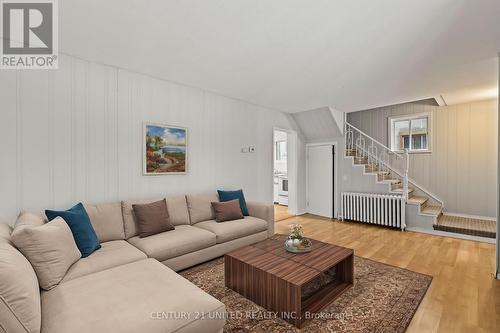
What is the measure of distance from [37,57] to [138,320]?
10.0ft

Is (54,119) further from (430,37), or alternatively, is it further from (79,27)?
(430,37)

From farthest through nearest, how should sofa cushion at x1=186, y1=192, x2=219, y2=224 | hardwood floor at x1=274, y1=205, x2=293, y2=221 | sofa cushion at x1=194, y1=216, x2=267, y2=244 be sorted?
1. hardwood floor at x1=274, y1=205, x2=293, y2=221
2. sofa cushion at x1=186, y1=192, x2=219, y2=224
3. sofa cushion at x1=194, y1=216, x2=267, y2=244

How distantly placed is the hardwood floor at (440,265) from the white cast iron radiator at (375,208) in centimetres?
20

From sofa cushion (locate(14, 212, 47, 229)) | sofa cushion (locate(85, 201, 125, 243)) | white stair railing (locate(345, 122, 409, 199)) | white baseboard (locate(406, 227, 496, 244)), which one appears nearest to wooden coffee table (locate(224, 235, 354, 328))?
sofa cushion (locate(85, 201, 125, 243))

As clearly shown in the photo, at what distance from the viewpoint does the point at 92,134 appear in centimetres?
299

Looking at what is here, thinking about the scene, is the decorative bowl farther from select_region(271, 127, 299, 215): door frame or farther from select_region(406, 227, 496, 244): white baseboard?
select_region(271, 127, 299, 215): door frame

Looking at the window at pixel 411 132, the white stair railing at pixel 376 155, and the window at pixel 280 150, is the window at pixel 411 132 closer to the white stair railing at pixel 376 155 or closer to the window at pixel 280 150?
the white stair railing at pixel 376 155

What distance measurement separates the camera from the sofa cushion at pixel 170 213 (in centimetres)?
293

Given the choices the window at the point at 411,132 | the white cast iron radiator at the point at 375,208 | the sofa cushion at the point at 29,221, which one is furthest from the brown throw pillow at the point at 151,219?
the window at the point at 411,132

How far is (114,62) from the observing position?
9.96 ft

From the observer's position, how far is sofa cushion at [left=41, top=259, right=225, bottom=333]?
1294 mm

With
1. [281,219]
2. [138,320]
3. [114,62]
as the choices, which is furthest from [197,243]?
[281,219]

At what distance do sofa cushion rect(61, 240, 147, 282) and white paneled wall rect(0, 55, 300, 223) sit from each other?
33.8 inches

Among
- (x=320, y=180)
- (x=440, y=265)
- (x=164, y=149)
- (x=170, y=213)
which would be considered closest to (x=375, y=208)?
(x=320, y=180)
